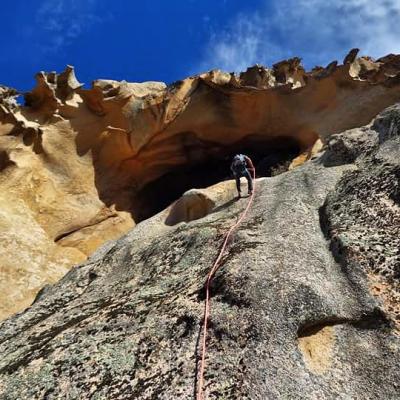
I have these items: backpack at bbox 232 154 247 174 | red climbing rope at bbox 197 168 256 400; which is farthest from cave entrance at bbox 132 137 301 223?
red climbing rope at bbox 197 168 256 400

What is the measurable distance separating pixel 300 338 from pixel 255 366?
698 mm

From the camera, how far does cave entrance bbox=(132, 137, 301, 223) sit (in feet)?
56.5

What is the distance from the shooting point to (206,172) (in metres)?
18.3

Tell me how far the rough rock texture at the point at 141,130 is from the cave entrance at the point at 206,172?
1.9 inches

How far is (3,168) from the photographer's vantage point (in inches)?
607

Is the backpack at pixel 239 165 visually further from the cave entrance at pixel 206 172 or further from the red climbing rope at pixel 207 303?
the cave entrance at pixel 206 172

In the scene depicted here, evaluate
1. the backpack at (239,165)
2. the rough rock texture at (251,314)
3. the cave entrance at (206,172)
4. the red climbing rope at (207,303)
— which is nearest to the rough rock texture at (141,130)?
the cave entrance at (206,172)

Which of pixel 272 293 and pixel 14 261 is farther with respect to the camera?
pixel 14 261

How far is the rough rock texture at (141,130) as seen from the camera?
15383mm

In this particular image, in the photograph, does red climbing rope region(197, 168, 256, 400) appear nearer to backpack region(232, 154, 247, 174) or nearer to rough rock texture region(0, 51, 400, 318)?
backpack region(232, 154, 247, 174)

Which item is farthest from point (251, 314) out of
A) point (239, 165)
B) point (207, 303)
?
point (239, 165)

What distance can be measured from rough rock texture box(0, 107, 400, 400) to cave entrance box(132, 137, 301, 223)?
8455 mm

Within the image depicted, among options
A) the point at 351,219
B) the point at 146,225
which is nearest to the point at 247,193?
the point at 146,225

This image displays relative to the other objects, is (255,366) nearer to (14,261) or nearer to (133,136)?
(14,261)
